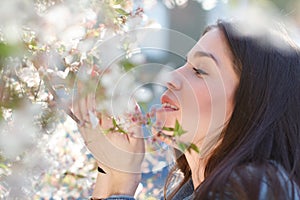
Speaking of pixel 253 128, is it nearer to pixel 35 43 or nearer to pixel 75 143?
pixel 35 43

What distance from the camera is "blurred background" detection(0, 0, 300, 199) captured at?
3.43 feet

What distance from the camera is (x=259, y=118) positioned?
1062 mm

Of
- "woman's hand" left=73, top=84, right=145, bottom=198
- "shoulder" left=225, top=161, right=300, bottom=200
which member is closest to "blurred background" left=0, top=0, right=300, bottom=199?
"woman's hand" left=73, top=84, right=145, bottom=198

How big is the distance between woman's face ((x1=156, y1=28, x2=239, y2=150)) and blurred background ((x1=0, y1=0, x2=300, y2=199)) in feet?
0.16

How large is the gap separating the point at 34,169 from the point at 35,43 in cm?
36

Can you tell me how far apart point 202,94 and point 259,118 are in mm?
116

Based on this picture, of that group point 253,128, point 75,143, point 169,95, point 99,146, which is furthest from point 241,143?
point 75,143

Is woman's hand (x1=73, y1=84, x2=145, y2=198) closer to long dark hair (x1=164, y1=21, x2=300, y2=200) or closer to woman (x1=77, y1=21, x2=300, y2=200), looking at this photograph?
woman (x1=77, y1=21, x2=300, y2=200)

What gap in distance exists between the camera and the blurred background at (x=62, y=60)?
1.05 metres

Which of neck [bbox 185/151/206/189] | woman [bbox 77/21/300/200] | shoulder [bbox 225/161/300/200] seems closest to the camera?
shoulder [bbox 225/161/300/200]

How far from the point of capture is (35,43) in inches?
43.0

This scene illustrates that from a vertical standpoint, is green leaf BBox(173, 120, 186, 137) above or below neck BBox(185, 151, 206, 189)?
above

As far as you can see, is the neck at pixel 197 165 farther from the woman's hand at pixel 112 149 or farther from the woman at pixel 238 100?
the woman's hand at pixel 112 149

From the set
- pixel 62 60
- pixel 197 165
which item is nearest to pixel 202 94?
pixel 197 165
